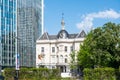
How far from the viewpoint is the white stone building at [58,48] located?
109312 mm

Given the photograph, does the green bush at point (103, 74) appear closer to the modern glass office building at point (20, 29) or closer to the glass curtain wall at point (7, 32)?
the modern glass office building at point (20, 29)

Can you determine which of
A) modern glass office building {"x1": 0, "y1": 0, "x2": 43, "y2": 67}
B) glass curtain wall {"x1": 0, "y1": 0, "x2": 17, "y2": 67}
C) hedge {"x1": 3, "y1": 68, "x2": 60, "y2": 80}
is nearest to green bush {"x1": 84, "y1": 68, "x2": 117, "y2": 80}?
hedge {"x1": 3, "y1": 68, "x2": 60, "y2": 80}

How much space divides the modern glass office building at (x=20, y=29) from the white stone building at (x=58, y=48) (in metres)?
2.32

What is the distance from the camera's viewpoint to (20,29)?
4006 inches

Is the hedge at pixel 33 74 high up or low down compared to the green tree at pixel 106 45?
down

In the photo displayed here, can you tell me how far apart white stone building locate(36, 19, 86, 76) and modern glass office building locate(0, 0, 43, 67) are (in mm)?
2316

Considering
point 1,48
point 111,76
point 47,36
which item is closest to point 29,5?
point 47,36

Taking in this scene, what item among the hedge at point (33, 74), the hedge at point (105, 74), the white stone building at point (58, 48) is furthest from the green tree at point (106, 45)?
the white stone building at point (58, 48)

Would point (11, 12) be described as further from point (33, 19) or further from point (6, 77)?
point (6, 77)

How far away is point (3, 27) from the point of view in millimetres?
93312

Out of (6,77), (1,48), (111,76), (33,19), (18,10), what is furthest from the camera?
(33,19)

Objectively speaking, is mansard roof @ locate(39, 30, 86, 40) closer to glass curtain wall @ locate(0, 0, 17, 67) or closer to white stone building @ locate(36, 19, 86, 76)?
A: white stone building @ locate(36, 19, 86, 76)

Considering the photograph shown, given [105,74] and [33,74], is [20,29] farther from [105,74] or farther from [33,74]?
[105,74]

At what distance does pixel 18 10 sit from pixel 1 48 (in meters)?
13.3
